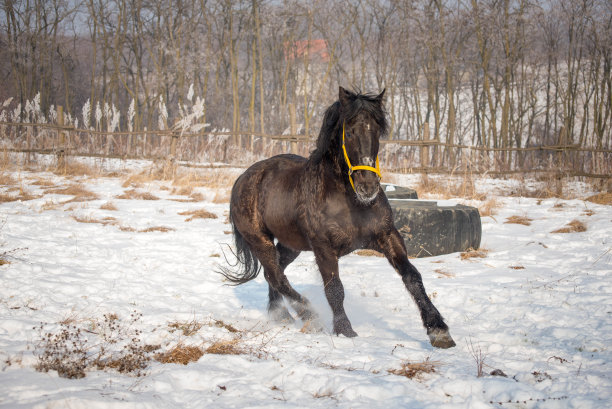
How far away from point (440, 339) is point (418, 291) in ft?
1.04

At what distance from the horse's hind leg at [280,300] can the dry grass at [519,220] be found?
4571 mm

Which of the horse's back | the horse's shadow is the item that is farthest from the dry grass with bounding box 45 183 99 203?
the horse's back

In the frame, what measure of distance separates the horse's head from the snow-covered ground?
0.98 meters

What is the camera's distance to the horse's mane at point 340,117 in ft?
9.37

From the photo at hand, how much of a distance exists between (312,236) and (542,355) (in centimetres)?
155

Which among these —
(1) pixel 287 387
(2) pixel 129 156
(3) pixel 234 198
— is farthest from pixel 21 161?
(1) pixel 287 387

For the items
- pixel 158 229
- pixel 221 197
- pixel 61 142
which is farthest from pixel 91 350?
pixel 61 142

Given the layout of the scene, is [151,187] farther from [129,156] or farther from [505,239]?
[505,239]

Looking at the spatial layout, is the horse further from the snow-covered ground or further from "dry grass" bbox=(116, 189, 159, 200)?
"dry grass" bbox=(116, 189, 159, 200)

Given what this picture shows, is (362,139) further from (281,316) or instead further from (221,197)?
(221,197)

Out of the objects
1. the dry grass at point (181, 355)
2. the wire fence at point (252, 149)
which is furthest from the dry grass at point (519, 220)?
the dry grass at point (181, 355)

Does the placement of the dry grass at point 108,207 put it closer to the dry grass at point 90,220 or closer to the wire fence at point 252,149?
the dry grass at point 90,220

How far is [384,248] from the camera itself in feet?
9.90

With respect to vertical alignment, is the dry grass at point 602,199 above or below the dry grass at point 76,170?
below
